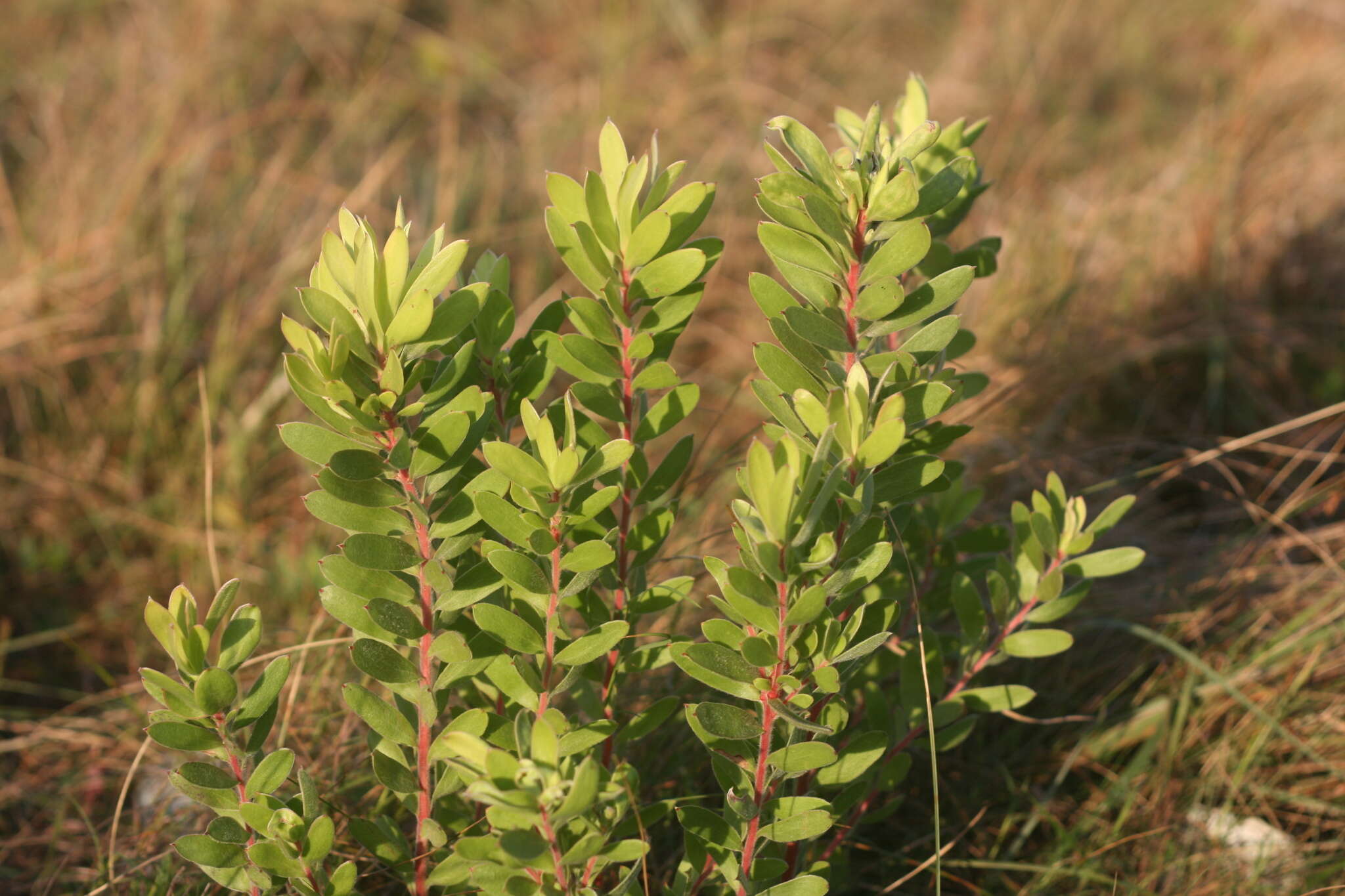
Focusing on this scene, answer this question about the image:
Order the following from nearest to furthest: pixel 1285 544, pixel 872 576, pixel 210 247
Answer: pixel 872 576 < pixel 1285 544 < pixel 210 247

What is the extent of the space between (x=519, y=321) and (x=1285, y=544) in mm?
1763

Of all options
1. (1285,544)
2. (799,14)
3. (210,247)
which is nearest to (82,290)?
(210,247)

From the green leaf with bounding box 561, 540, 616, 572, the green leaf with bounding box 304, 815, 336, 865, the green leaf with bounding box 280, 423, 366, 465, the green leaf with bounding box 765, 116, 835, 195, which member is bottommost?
the green leaf with bounding box 304, 815, 336, 865

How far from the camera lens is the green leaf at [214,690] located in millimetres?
855

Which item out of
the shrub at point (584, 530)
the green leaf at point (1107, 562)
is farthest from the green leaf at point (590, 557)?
the green leaf at point (1107, 562)

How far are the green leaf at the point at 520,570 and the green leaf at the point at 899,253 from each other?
1.23 feet

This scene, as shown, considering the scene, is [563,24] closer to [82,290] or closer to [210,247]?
[210,247]

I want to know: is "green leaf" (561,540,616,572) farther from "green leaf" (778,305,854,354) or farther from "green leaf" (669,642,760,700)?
"green leaf" (778,305,854,354)

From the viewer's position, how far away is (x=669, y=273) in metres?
0.91

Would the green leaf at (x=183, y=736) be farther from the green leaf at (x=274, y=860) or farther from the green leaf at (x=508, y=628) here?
the green leaf at (x=508, y=628)

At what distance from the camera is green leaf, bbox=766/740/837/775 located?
0.89 metres

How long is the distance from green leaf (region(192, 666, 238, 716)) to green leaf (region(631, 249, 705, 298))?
18.6 inches

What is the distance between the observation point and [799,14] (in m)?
4.49

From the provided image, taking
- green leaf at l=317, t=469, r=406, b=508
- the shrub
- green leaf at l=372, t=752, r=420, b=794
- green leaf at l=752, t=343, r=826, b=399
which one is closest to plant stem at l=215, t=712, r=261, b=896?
the shrub
